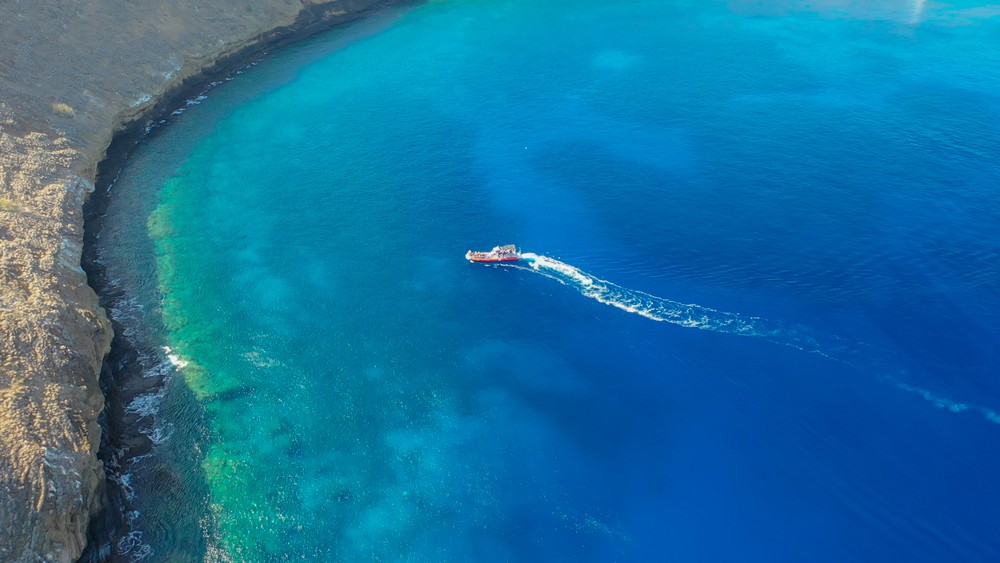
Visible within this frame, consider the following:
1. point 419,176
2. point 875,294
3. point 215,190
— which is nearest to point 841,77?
point 875,294

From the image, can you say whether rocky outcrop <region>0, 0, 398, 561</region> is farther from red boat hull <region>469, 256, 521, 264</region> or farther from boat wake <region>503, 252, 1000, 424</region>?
boat wake <region>503, 252, 1000, 424</region>

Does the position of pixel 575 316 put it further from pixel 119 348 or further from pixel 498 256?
pixel 119 348

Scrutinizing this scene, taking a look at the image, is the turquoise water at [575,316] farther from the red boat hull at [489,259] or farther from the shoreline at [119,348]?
the red boat hull at [489,259]

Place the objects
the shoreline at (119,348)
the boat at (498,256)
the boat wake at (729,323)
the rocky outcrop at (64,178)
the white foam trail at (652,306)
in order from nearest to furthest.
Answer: the rocky outcrop at (64,178) → the shoreline at (119,348) → the boat wake at (729,323) → the white foam trail at (652,306) → the boat at (498,256)

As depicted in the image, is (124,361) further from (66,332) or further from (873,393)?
(873,393)

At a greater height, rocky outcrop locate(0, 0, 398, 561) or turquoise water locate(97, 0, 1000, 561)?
rocky outcrop locate(0, 0, 398, 561)

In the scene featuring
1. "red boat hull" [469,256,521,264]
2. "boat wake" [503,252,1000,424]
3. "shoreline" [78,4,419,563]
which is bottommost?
"boat wake" [503,252,1000,424]

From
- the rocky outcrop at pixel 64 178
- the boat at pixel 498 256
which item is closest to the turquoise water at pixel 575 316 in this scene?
the boat at pixel 498 256

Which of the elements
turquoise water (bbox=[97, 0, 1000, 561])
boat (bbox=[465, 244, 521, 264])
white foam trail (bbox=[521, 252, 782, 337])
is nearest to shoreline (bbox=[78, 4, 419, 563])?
turquoise water (bbox=[97, 0, 1000, 561])
